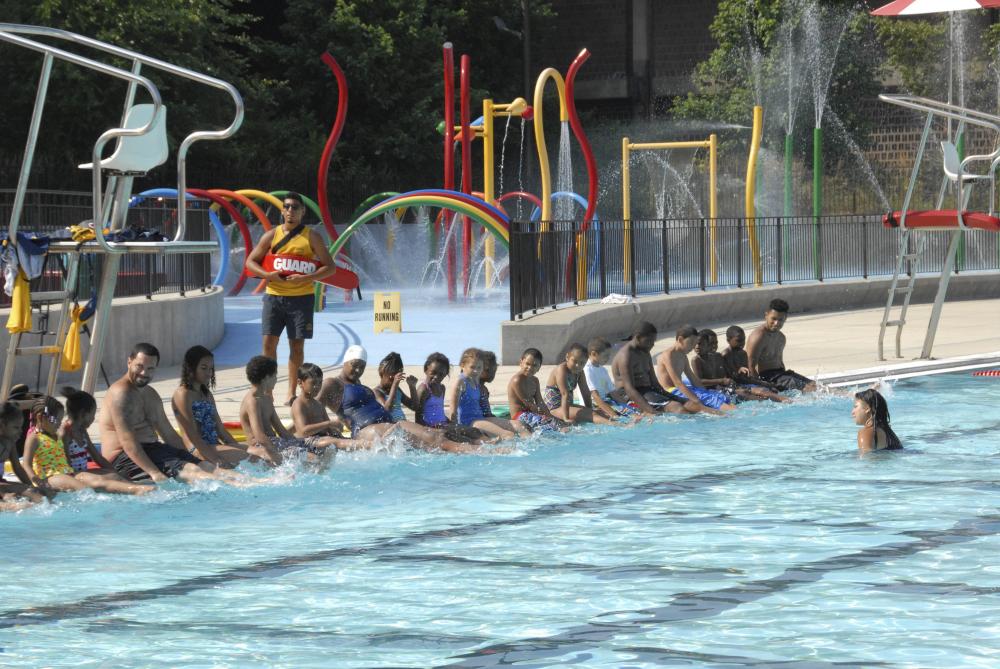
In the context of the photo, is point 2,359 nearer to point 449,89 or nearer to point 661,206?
point 449,89

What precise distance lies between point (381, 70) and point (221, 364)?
2372 cm

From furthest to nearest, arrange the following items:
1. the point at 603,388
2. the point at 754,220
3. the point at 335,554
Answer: the point at 754,220
the point at 603,388
the point at 335,554

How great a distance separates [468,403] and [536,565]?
393 cm

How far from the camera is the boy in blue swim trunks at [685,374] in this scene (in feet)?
44.7

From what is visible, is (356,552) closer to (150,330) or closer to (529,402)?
(529,402)

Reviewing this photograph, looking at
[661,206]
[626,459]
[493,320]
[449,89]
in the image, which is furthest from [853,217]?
[626,459]

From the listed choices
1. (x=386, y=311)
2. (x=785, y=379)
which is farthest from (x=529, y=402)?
(x=386, y=311)

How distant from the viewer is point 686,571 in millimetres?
8148

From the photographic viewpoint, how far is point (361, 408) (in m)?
11.7

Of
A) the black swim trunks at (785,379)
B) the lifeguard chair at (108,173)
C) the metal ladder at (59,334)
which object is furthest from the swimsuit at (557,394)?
the metal ladder at (59,334)

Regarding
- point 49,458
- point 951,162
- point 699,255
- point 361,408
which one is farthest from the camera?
point 699,255

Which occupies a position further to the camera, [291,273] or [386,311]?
[386,311]

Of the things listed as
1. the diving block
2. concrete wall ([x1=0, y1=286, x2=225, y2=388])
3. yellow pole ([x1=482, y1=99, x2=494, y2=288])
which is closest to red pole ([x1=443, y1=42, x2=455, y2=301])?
yellow pole ([x1=482, y1=99, x2=494, y2=288])

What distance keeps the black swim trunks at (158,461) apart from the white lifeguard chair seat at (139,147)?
1.86 m
